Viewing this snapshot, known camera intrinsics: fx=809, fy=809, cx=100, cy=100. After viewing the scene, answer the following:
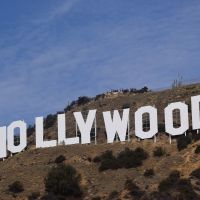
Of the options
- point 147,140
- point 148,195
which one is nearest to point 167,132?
point 147,140

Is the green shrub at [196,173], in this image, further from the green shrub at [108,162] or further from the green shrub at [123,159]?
the green shrub at [108,162]

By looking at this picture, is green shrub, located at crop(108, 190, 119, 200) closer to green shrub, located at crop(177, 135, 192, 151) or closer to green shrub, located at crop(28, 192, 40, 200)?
green shrub, located at crop(28, 192, 40, 200)

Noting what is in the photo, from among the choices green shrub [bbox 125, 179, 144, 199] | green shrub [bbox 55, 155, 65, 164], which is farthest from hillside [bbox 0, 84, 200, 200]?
green shrub [bbox 55, 155, 65, 164]

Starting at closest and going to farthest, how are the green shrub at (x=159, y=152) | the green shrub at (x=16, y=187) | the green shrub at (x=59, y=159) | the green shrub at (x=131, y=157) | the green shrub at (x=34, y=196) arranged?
the green shrub at (x=34, y=196) < the green shrub at (x=16, y=187) < the green shrub at (x=131, y=157) < the green shrub at (x=159, y=152) < the green shrub at (x=59, y=159)

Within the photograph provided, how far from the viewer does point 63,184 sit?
75.4 m

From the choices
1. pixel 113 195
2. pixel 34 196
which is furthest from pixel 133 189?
pixel 34 196

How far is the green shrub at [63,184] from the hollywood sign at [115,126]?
10.3 metres

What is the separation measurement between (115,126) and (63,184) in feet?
41.5

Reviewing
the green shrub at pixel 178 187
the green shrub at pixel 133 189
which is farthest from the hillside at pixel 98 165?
the green shrub at pixel 178 187

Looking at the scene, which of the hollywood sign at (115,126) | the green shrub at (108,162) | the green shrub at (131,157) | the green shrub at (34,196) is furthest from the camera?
the hollywood sign at (115,126)

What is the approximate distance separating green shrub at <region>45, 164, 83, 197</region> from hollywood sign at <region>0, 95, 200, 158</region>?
10.3m

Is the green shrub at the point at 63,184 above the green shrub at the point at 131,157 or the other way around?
the other way around

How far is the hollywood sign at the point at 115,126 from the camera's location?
273 feet

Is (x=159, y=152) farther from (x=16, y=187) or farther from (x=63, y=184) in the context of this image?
(x=16, y=187)
